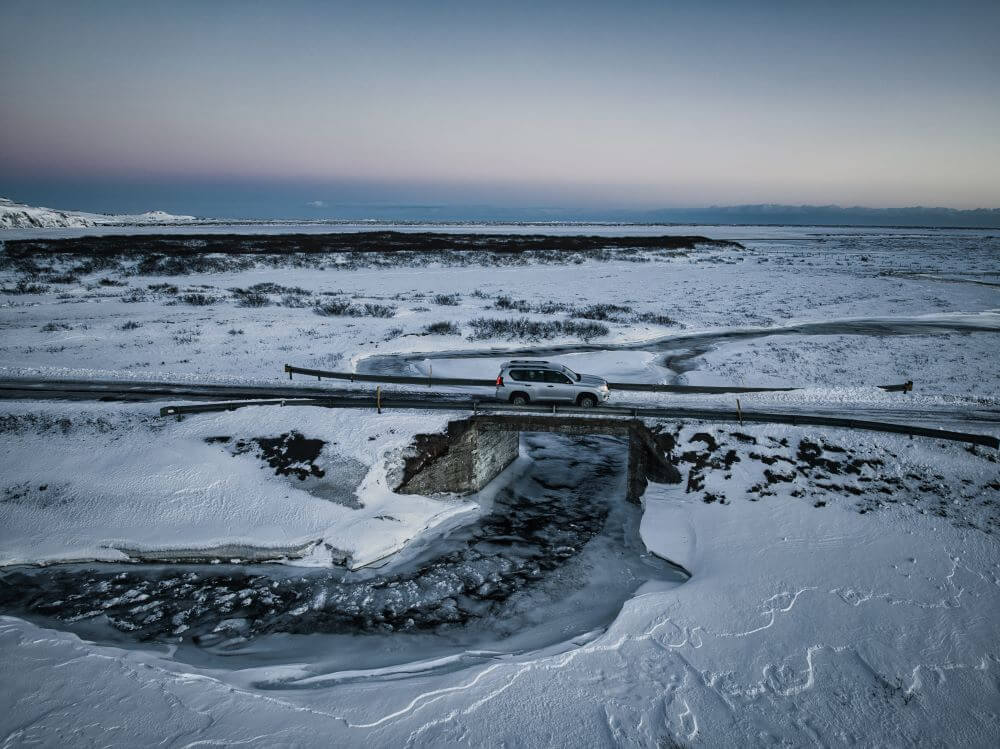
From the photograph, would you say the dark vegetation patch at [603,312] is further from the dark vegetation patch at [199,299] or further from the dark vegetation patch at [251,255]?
the dark vegetation patch at [251,255]

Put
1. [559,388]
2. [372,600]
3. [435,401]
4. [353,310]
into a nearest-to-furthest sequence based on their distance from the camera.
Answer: [372,600] → [559,388] → [435,401] → [353,310]

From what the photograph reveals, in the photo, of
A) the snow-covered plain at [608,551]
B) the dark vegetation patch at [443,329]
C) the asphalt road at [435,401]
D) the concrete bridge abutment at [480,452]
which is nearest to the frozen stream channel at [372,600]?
the snow-covered plain at [608,551]

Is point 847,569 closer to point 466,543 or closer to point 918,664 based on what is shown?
point 918,664

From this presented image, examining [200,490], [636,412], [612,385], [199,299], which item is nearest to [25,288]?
[199,299]

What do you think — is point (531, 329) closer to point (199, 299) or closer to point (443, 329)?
point (443, 329)

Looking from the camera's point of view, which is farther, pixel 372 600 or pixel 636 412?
pixel 636 412

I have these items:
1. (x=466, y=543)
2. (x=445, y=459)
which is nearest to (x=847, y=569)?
(x=466, y=543)

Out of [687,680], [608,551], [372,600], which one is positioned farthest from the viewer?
[608,551]
